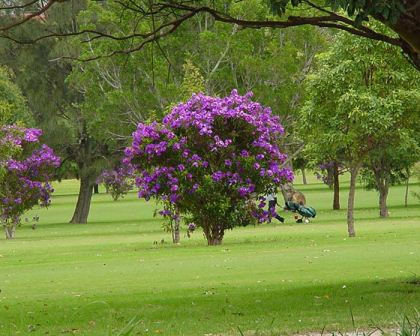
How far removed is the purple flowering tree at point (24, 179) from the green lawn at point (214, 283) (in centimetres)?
729

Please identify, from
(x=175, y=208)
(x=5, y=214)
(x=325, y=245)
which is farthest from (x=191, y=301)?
(x=5, y=214)

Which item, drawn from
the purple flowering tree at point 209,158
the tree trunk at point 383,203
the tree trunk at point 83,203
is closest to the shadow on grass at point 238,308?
the purple flowering tree at point 209,158

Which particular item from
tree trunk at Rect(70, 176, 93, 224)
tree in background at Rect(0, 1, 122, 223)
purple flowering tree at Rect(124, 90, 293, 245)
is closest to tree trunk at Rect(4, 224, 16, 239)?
tree in background at Rect(0, 1, 122, 223)

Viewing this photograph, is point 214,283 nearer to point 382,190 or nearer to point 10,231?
point 10,231

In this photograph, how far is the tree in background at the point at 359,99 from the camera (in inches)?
1308

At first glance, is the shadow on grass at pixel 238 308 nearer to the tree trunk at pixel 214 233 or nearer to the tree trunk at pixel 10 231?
the tree trunk at pixel 214 233

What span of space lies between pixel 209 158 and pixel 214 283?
12.2 metres

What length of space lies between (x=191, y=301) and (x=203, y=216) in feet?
51.0

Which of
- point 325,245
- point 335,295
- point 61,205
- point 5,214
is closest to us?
point 335,295

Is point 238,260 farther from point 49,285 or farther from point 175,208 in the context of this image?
point 175,208

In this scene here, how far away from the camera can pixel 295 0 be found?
486 inches

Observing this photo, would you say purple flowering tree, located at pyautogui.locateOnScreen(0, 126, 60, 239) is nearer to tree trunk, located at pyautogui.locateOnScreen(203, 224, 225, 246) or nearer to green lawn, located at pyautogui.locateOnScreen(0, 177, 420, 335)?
green lawn, located at pyautogui.locateOnScreen(0, 177, 420, 335)

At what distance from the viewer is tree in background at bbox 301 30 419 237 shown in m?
33.2

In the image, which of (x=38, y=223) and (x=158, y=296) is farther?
(x=38, y=223)
